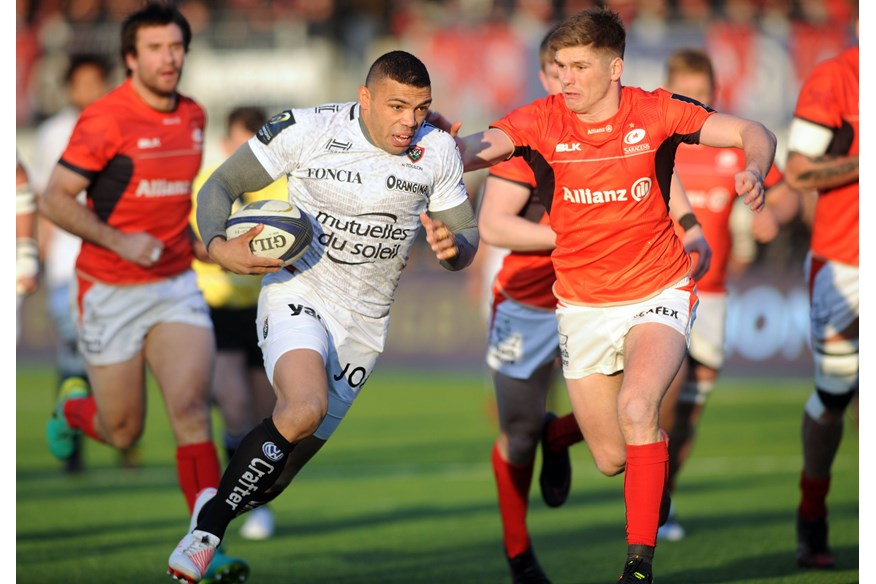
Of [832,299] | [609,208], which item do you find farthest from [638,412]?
[832,299]

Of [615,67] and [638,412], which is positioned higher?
[615,67]

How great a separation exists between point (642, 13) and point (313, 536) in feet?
51.3

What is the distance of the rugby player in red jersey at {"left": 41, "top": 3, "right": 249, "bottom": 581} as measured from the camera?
22.7 ft

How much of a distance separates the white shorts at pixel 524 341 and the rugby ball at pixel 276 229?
5.51 ft

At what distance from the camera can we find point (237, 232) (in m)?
5.74

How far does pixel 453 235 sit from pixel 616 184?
837 millimetres

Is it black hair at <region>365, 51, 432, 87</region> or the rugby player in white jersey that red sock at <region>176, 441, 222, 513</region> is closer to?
the rugby player in white jersey

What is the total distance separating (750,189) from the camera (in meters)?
5.16

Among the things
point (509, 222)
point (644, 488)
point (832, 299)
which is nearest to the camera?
point (644, 488)

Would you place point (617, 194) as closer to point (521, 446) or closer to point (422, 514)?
point (521, 446)

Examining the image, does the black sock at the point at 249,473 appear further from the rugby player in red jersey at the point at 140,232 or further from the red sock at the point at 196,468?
the rugby player in red jersey at the point at 140,232

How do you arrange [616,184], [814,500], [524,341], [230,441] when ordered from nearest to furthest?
1. [616,184]
2. [524,341]
3. [814,500]
4. [230,441]
